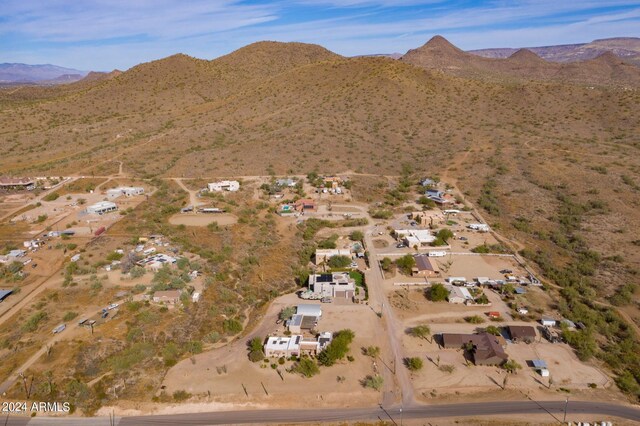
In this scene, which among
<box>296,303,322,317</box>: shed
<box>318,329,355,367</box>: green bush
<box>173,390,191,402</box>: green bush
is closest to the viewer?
<box>173,390,191,402</box>: green bush

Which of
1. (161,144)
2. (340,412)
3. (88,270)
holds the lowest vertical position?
(340,412)

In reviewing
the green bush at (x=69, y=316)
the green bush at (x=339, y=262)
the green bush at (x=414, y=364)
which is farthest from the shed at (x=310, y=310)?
the green bush at (x=69, y=316)

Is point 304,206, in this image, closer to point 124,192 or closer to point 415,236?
point 415,236

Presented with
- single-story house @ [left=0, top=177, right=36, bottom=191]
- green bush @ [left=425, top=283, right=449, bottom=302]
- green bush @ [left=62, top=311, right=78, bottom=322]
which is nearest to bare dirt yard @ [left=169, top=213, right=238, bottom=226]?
green bush @ [left=62, top=311, right=78, bottom=322]

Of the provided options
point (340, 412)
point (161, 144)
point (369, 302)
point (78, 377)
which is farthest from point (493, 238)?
point (161, 144)

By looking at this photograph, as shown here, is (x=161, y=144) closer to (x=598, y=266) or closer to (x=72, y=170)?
(x=72, y=170)

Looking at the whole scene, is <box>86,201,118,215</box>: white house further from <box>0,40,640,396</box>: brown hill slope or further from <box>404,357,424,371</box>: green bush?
<box>404,357,424,371</box>: green bush
